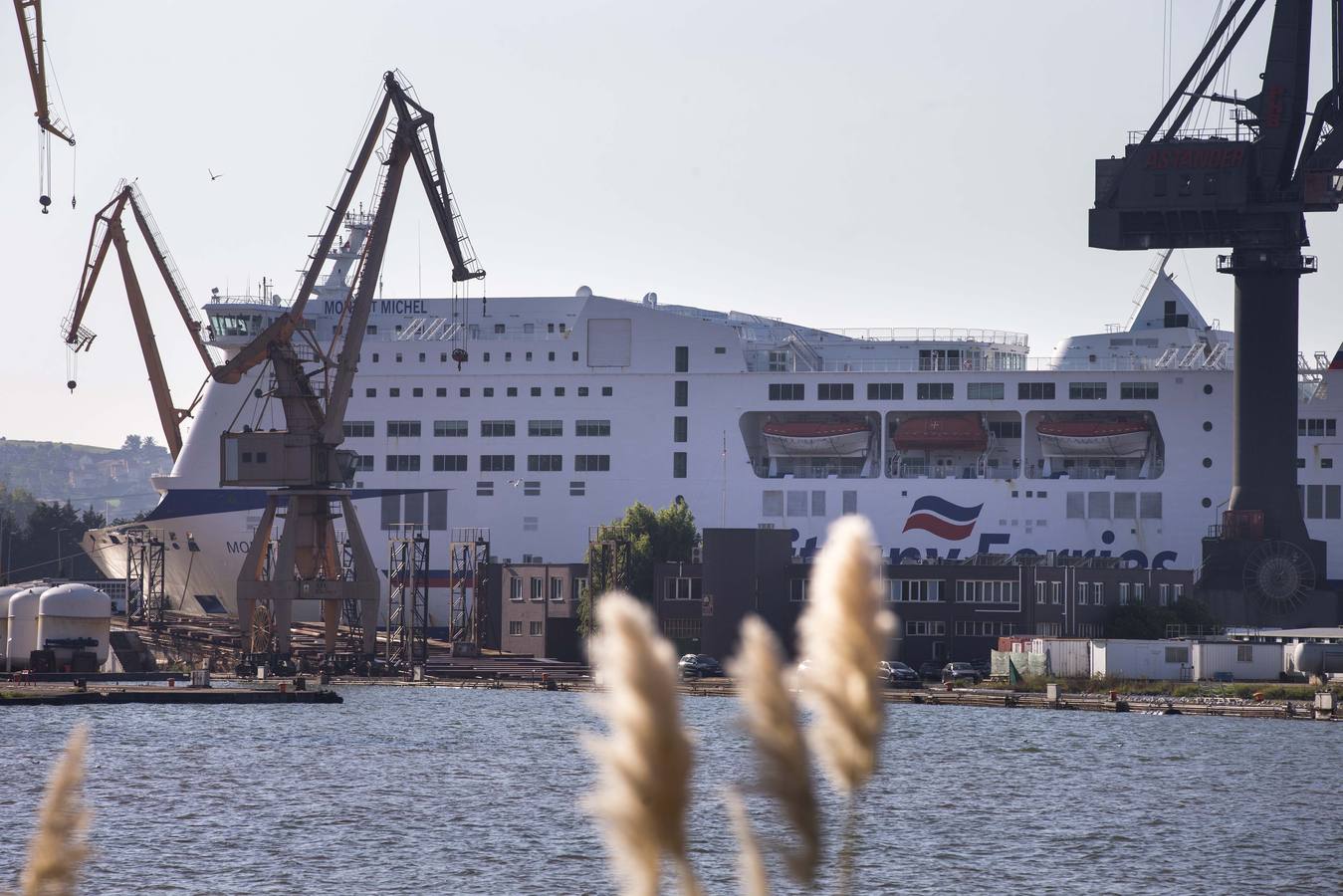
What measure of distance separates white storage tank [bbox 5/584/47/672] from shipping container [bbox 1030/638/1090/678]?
3837cm

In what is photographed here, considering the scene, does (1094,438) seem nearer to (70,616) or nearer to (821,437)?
(821,437)

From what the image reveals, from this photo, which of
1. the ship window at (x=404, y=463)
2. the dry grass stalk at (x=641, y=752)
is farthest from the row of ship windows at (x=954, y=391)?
the dry grass stalk at (x=641, y=752)

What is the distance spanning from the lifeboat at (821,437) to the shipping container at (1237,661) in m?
24.2

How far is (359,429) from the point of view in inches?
3748

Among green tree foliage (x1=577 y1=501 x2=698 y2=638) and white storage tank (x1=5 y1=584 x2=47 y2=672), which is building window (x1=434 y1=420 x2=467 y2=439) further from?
white storage tank (x1=5 y1=584 x2=47 y2=672)

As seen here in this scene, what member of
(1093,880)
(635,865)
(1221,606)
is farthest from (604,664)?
(1221,606)

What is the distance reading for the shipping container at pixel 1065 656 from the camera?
7212cm

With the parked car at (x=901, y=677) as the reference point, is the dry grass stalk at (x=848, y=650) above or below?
above

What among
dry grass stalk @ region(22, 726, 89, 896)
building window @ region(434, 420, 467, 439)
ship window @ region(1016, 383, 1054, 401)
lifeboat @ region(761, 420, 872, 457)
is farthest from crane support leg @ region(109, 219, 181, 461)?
dry grass stalk @ region(22, 726, 89, 896)

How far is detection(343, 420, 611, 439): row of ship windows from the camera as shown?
9319 cm

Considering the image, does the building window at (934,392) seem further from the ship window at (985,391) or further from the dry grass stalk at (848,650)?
the dry grass stalk at (848,650)

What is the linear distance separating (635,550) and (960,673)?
17504 millimetres

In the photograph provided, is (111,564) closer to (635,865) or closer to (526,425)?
(526,425)

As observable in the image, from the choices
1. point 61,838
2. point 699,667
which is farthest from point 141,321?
point 61,838
